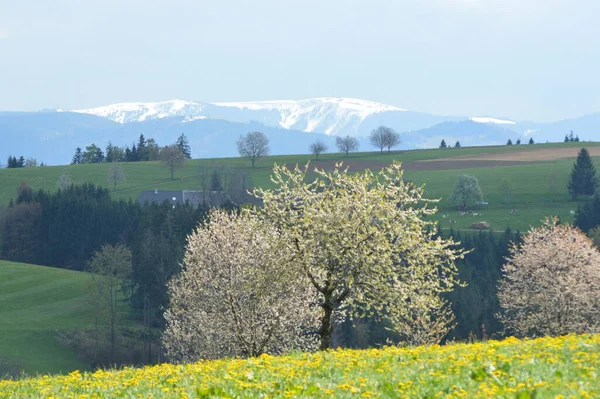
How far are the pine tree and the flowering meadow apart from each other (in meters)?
176

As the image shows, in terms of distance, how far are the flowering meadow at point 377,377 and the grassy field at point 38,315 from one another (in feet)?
222

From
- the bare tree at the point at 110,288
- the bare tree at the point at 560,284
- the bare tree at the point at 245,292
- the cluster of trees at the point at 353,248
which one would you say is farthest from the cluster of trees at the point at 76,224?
the cluster of trees at the point at 353,248

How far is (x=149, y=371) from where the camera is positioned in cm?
1914

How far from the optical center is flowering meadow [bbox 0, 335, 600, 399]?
1280 centimetres

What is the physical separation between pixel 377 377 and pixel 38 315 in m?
107

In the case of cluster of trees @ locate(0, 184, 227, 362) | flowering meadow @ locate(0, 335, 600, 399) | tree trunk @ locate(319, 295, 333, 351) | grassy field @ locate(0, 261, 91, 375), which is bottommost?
grassy field @ locate(0, 261, 91, 375)

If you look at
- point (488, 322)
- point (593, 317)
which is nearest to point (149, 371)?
point (593, 317)

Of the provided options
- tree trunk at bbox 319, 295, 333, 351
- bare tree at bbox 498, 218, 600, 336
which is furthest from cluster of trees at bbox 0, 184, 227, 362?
tree trunk at bbox 319, 295, 333, 351

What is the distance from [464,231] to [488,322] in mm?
45854

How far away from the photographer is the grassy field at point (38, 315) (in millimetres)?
95225

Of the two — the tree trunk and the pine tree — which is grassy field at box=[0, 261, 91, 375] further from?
the pine tree

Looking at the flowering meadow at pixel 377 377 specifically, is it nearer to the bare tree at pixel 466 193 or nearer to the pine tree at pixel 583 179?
the bare tree at pixel 466 193

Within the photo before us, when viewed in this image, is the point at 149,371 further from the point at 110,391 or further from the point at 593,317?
the point at 593,317

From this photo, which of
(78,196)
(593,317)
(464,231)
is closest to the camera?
(593,317)
